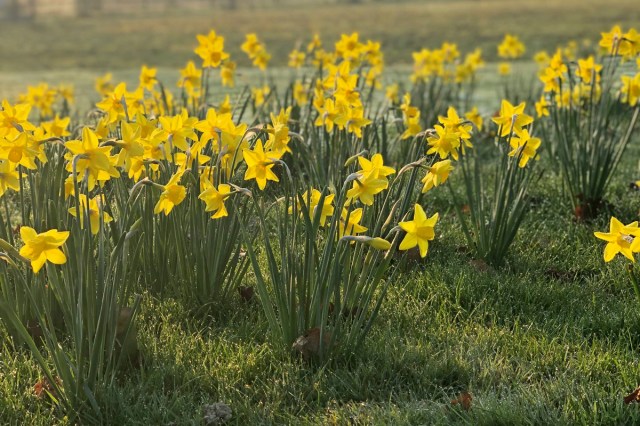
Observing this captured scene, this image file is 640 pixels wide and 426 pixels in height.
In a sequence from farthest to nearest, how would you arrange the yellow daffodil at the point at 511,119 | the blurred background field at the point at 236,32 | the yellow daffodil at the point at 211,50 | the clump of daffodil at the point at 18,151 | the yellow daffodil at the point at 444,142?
the blurred background field at the point at 236,32 < the yellow daffodil at the point at 211,50 < the yellow daffodil at the point at 511,119 < the yellow daffodil at the point at 444,142 < the clump of daffodil at the point at 18,151

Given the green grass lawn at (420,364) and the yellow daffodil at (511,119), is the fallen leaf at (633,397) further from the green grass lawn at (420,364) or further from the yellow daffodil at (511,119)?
the yellow daffodil at (511,119)

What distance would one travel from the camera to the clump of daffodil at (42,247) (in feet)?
5.52

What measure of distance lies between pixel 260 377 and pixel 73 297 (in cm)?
59

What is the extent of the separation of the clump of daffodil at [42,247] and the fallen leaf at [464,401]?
1079mm

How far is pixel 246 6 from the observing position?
3647 centimetres

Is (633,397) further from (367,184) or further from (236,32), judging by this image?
(236,32)

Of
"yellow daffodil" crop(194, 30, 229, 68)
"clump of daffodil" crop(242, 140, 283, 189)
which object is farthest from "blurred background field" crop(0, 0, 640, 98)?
"clump of daffodil" crop(242, 140, 283, 189)

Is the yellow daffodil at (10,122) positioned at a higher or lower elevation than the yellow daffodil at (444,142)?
higher

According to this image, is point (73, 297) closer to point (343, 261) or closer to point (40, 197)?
point (40, 197)

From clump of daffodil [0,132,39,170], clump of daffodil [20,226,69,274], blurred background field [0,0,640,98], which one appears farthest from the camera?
blurred background field [0,0,640,98]

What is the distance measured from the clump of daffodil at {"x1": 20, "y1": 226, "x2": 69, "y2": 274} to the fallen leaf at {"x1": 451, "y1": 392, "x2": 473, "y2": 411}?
1079 millimetres

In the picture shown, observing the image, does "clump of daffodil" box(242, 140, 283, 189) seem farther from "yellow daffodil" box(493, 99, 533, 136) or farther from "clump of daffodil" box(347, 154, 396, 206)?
"yellow daffodil" box(493, 99, 533, 136)

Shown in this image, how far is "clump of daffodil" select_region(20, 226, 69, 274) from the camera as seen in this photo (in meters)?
1.68

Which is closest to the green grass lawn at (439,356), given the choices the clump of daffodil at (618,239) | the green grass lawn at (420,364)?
the green grass lawn at (420,364)
